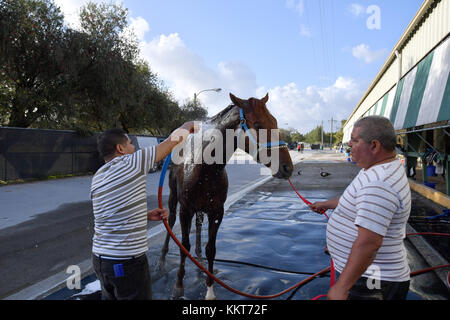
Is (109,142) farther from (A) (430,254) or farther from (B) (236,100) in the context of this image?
(A) (430,254)

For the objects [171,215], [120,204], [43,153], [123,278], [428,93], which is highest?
[428,93]

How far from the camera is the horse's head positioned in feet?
9.59

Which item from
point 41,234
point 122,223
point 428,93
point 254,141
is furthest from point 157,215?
point 428,93

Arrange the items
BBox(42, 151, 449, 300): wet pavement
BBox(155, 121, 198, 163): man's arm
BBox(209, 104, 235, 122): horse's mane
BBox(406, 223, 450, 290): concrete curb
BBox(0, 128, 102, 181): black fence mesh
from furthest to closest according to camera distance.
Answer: BBox(0, 128, 102, 181): black fence mesh, BBox(406, 223, 450, 290): concrete curb, BBox(42, 151, 449, 300): wet pavement, BBox(209, 104, 235, 122): horse's mane, BBox(155, 121, 198, 163): man's arm

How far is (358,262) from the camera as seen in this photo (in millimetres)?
1520

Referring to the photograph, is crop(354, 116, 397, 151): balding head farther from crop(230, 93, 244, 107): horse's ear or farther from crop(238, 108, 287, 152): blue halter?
crop(230, 93, 244, 107): horse's ear

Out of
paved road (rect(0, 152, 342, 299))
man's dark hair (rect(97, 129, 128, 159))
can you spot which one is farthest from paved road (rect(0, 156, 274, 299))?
man's dark hair (rect(97, 129, 128, 159))

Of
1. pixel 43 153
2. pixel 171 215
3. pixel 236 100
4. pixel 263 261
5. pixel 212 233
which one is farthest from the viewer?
pixel 43 153

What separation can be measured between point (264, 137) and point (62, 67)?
55.9ft

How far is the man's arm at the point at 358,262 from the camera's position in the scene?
1.52 metres

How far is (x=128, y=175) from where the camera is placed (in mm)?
2104

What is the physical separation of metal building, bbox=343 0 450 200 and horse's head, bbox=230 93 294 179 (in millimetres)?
5893

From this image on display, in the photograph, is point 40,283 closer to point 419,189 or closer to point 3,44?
point 419,189
